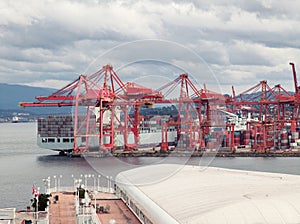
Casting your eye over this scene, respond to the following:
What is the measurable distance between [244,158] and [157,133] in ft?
26.6

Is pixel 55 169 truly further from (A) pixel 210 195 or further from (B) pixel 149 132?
(A) pixel 210 195

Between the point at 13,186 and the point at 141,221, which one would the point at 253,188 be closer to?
the point at 141,221

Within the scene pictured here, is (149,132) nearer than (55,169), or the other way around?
(55,169)

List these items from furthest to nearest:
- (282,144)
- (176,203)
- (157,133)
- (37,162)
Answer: (282,144) < (157,133) < (37,162) < (176,203)

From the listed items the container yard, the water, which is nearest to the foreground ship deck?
the water

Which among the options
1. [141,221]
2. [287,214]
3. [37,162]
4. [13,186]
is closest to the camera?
[287,214]

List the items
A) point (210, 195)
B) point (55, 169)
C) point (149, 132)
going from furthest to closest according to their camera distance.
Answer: point (149, 132) < point (55, 169) < point (210, 195)

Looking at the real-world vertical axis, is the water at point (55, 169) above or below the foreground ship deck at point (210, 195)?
below

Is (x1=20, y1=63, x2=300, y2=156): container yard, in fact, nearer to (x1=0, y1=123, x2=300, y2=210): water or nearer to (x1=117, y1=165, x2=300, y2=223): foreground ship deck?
(x1=0, y1=123, x2=300, y2=210): water

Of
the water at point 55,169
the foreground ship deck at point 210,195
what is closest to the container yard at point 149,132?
the water at point 55,169

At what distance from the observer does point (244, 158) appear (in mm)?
44969

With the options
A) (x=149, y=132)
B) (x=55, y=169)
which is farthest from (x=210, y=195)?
(x=149, y=132)

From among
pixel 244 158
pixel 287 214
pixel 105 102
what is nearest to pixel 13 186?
pixel 105 102

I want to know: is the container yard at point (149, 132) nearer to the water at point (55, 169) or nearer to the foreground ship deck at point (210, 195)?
the water at point (55, 169)
